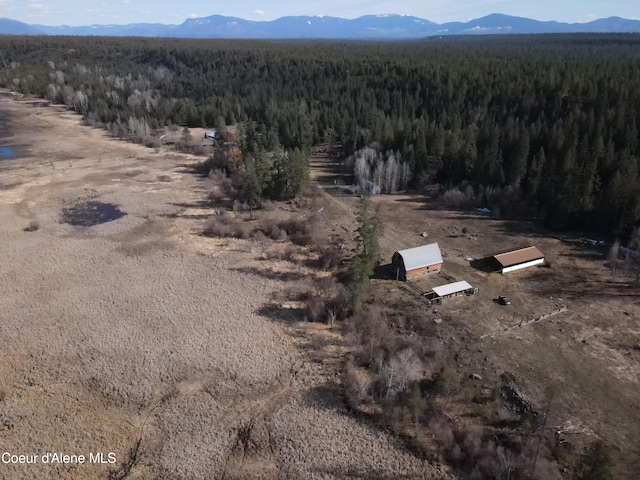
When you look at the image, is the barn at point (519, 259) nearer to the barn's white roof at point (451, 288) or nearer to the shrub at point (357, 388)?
the barn's white roof at point (451, 288)

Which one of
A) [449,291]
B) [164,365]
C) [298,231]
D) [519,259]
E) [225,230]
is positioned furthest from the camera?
[225,230]

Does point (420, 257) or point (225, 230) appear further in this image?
point (225, 230)

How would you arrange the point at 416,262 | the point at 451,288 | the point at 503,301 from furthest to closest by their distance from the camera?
the point at 416,262
the point at 451,288
the point at 503,301

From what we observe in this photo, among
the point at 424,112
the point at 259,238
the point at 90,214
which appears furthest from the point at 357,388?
the point at 424,112

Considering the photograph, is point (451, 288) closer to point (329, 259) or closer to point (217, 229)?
point (329, 259)

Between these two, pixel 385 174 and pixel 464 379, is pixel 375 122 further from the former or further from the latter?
pixel 464 379

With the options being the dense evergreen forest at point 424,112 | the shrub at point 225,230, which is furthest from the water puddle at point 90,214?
the dense evergreen forest at point 424,112

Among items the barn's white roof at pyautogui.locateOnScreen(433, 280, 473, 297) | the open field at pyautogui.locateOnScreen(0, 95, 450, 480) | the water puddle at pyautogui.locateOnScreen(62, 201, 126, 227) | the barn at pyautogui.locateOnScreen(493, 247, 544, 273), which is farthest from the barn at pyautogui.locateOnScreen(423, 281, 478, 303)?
the water puddle at pyautogui.locateOnScreen(62, 201, 126, 227)
